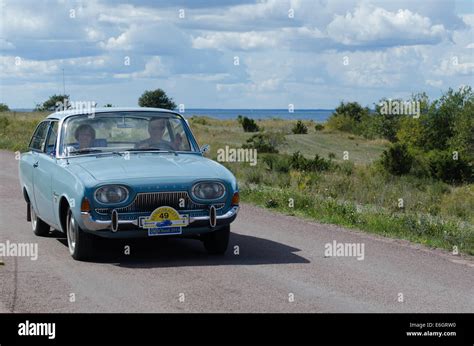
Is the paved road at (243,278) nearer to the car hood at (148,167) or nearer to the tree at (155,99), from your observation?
the car hood at (148,167)

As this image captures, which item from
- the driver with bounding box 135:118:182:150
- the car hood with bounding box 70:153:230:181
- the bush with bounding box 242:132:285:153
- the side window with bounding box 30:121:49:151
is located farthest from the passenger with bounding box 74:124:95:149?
the bush with bounding box 242:132:285:153

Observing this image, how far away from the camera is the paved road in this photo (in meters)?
7.82

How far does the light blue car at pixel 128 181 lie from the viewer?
31.2 ft

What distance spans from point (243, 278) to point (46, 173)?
Result: 3511mm

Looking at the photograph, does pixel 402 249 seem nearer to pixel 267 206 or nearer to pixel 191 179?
pixel 191 179

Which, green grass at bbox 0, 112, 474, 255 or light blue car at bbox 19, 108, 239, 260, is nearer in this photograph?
light blue car at bbox 19, 108, 239, 260

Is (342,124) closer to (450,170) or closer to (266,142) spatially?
(266,142)

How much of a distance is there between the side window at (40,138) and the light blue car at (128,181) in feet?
0.25

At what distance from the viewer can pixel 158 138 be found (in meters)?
11.2

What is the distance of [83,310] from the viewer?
297 inches

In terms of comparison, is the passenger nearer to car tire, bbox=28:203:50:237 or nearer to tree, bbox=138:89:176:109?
car tire, bbox=28:203:50:237

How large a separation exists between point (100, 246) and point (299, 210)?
5589 millimetres

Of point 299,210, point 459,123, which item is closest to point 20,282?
point 299,210

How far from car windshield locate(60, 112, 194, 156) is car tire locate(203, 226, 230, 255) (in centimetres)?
145
